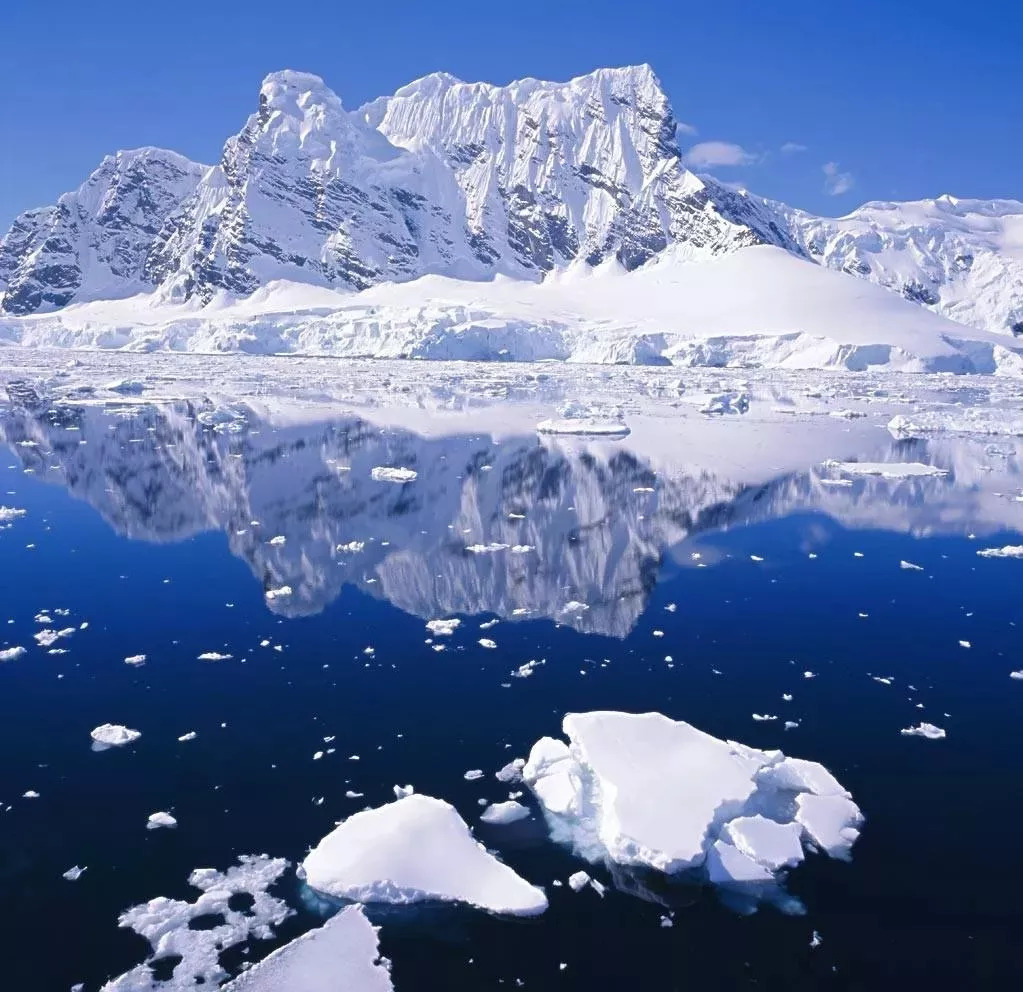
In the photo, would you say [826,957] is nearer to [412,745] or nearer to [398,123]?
[412,745]

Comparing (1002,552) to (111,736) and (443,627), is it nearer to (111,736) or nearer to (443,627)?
(443,627)

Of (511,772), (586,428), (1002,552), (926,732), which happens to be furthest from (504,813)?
(586,428)

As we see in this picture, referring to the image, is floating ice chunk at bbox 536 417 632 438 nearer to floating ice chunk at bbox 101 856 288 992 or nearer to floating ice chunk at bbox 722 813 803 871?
floating ice chunk at bbox 722 813 803 871

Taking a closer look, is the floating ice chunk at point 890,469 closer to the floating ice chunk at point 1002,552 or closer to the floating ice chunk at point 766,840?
the floating ice chunk at point 1002,552

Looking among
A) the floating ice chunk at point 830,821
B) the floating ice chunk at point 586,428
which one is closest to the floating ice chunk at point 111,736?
the floating ice chunk at point 830,821

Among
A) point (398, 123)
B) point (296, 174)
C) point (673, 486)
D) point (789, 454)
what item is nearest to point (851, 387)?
point (789, 454)

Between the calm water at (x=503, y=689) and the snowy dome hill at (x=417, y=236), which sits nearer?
the calm water at (x=503, y=689)
